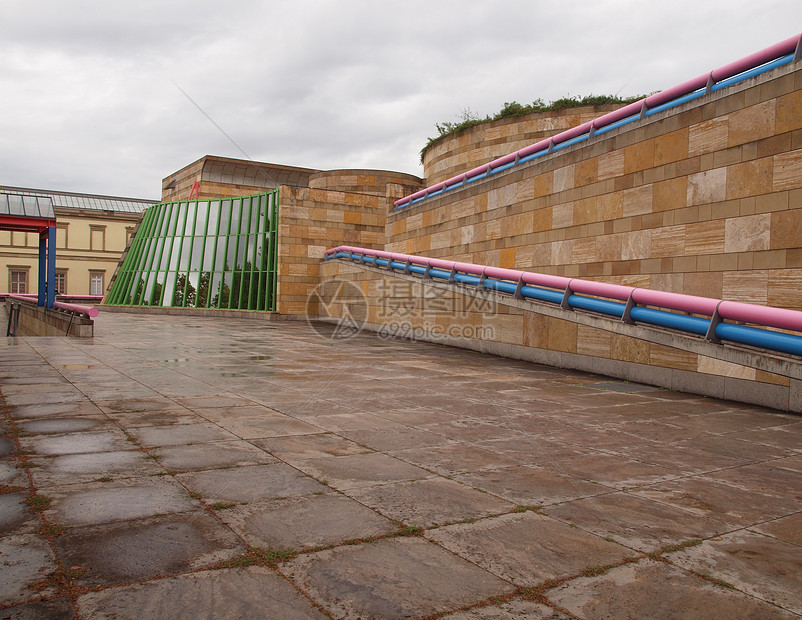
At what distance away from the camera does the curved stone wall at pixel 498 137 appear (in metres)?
25.5

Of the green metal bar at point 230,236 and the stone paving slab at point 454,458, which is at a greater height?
the green metal bar at point 230,236

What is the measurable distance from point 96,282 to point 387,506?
68807mm

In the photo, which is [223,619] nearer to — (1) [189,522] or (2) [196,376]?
(1) [189,522]

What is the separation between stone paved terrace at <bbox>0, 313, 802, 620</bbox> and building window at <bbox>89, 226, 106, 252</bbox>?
204 feet

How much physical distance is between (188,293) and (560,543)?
1215 inches

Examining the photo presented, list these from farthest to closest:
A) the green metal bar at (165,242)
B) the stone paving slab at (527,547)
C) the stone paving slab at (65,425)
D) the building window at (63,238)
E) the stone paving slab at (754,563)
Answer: the building window at (63,238)
the green metal bar at (165,242)
the stone paving slab at (65,425)
the stone paving slab at (527,547)
the stone paving slab at (754,563)

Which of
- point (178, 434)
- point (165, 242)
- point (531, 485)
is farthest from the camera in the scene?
point (165, 242)

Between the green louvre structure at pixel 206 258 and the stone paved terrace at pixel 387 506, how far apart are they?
21.4m

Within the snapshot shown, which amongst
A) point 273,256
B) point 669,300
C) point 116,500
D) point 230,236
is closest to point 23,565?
point 116,500

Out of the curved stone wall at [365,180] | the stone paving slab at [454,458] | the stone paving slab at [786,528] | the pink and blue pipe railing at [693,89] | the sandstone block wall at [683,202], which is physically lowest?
the stone paving slab at [454,458]

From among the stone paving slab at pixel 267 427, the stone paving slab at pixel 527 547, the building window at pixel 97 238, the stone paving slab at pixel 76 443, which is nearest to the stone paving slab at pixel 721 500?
the stone paving slab at pixel 527 547

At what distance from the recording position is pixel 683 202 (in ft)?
37.2

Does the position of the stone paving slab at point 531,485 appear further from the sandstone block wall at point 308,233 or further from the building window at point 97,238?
the building window at point 97,238

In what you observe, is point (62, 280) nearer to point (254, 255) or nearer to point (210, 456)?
point (254, 255)
